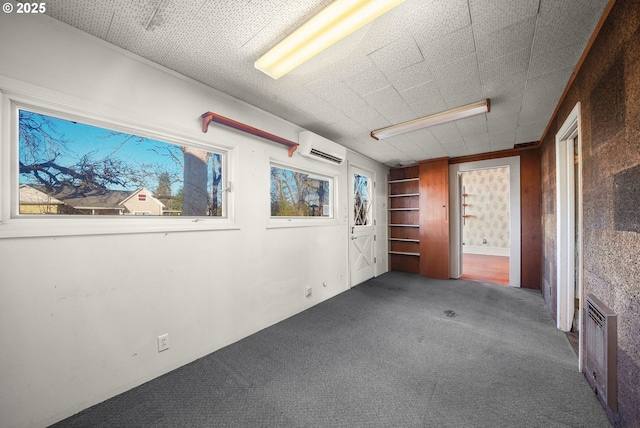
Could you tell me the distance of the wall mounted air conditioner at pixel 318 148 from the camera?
303 cm

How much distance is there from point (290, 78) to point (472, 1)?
132 cm

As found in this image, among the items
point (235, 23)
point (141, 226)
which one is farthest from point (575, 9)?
point (141, 226)

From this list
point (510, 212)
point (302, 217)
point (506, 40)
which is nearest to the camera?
point (506, 40)

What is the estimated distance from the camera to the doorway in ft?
23.5

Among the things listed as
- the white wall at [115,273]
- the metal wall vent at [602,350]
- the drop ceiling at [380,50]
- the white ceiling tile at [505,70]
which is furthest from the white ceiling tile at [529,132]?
the white wall at [115,273]

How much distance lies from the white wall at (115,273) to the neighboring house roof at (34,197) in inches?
4.5

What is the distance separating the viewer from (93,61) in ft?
5.20

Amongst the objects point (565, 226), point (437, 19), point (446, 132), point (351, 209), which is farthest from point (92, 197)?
point (565, 226)

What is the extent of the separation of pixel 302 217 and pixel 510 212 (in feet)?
12.2

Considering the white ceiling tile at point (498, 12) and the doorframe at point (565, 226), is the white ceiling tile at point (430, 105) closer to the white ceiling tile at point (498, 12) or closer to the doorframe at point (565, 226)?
the white ceiling tile at point (498, 12)

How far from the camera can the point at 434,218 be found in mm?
4828

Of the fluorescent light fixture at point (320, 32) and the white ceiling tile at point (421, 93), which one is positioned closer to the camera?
the fluorescent light fixture at point (320, 32)

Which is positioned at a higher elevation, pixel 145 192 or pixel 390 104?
pixel 390 104

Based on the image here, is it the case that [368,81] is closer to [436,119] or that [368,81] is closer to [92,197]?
[436,119]
